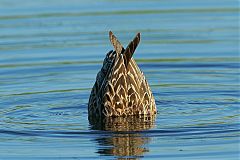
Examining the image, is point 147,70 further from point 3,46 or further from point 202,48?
point 3,46

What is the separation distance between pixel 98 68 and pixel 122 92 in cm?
313

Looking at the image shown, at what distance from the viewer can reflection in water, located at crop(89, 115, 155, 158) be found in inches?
461

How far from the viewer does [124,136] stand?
12453mm

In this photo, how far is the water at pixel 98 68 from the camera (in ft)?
39.4

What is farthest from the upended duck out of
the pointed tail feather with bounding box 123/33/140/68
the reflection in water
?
the reflection in water

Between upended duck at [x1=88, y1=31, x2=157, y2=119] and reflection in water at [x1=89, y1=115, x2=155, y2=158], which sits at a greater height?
upended duck at [x1=88, y1=31, x2=157, y2=119]

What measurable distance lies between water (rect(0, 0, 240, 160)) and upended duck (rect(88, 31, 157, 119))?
0.17 m

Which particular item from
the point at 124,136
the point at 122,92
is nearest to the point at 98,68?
the point at 122,92

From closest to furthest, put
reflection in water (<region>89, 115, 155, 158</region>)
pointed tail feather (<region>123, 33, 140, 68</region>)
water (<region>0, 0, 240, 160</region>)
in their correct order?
reflection in water (<region>89, 115, 155, 158</region>)
water (<region>0, 0, 240, 160</region>)
pointed tail feather (<region>123, 33, 140, 68</region>)

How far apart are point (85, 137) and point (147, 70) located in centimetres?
406

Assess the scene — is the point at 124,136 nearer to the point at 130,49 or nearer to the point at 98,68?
the point at 130,49

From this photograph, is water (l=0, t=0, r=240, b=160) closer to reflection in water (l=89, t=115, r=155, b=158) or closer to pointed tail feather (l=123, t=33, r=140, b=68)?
reflection in water (l=89, t=115, r=155, b=158)

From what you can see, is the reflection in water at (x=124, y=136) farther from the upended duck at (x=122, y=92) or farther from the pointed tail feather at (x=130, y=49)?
the pointed tail feather at (x=130, y=49)

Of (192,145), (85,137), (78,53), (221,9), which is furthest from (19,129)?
(221,9)
